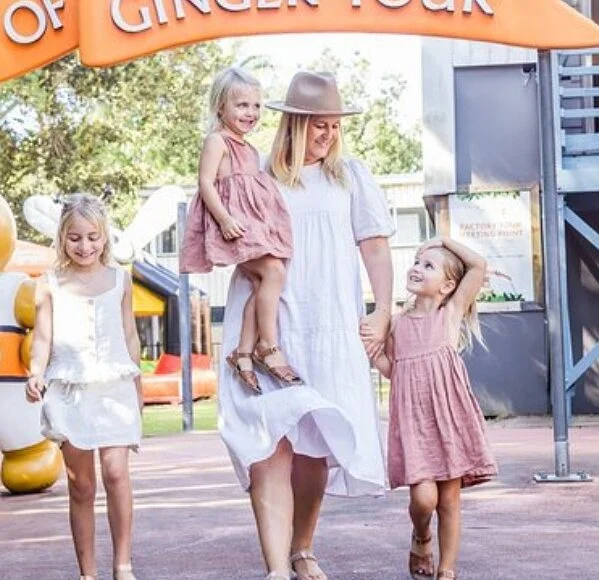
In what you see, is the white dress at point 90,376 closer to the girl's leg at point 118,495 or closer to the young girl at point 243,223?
the girl's leg at point 118,495

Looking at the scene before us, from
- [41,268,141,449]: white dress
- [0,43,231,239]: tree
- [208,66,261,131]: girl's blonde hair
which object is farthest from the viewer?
[0,43,231,239]: tree

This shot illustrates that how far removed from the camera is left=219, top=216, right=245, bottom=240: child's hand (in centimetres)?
542

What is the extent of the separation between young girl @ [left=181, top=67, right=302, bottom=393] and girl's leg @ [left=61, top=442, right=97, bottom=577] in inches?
28.0

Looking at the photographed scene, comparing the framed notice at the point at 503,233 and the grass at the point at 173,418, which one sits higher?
the framed notice at the point at 503,233

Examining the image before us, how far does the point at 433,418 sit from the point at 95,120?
26854mm

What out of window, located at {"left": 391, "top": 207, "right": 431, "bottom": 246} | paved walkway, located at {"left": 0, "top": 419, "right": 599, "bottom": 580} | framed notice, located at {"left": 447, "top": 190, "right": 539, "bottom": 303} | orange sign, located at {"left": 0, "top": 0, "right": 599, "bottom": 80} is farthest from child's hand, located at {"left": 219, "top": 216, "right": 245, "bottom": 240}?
window, located at {"left": 391, "top": 207, "right": 431, "bottom": 246}

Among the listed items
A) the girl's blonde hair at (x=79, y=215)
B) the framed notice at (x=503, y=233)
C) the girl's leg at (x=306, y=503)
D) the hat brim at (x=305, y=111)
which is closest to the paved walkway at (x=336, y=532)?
the girl's leg at (x=306, y=503)

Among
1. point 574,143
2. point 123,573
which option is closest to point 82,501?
point 123,573

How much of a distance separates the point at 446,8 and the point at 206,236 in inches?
123

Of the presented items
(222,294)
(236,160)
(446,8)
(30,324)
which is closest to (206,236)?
(236,160)

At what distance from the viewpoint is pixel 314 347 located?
554 cm

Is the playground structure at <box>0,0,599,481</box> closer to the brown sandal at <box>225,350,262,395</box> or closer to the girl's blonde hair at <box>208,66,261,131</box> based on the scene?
the girl's blonde hair at <box>208,66,261,131</box>

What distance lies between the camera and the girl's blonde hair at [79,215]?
5844 millimetres

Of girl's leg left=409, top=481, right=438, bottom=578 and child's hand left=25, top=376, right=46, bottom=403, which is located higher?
child's hand left=25, top=376, right=46, bottom=403
